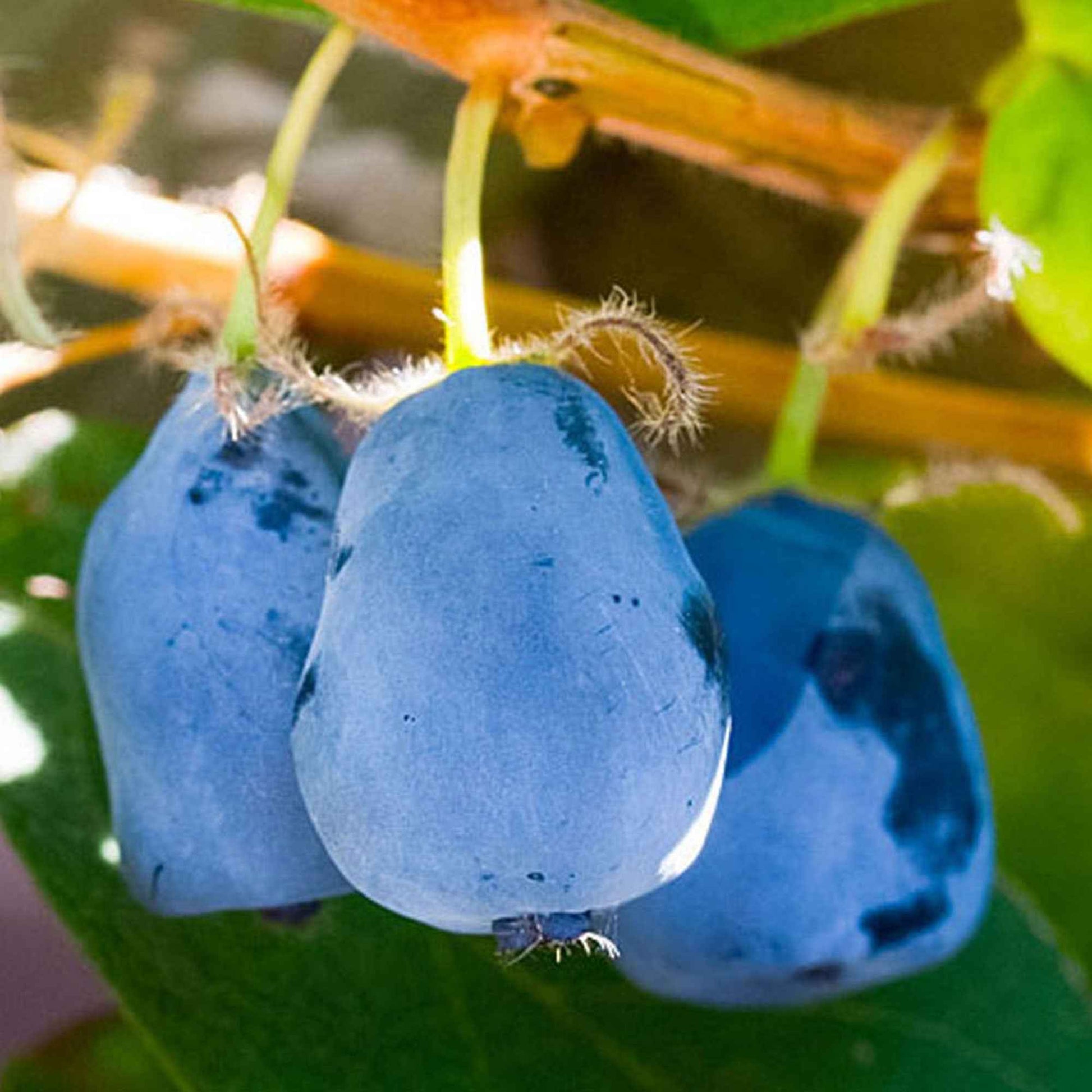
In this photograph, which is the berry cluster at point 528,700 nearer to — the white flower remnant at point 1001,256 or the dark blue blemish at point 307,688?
the dark blue blemish at point 307,688

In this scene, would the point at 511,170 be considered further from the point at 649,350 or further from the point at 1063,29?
the point at 649,350

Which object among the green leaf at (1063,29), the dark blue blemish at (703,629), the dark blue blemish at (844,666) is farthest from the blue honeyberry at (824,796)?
the green leaf at (1063,29)

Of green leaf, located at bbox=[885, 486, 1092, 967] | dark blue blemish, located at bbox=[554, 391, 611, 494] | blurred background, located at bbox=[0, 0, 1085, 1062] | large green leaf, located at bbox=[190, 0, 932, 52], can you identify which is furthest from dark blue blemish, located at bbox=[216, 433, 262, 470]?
green leaf, located at bbox=[885, 486, 1092, 967]

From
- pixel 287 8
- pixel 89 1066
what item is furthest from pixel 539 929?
pixel 89 1066

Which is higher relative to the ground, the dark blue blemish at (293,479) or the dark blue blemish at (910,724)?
the dark blue blemish at (293,479)

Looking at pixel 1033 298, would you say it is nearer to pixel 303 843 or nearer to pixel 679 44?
pixel 679 44

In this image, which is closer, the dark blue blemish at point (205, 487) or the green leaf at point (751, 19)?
the dark blue blemish at point (205, 487)

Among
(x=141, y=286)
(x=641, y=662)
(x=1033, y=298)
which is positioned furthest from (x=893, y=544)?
(x=141, y=286)
